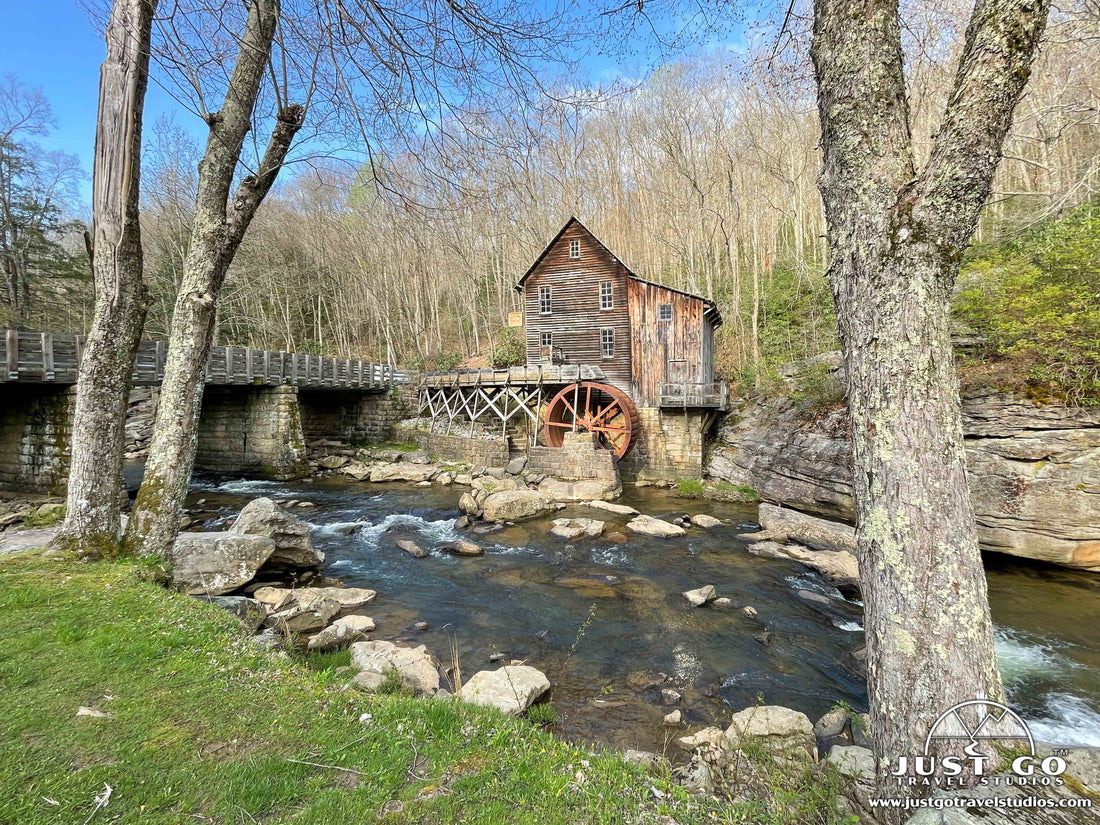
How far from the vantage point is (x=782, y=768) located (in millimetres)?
3164

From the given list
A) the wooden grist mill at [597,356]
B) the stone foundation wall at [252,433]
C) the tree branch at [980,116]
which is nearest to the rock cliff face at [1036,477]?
the wooden grist mill at [597,356]

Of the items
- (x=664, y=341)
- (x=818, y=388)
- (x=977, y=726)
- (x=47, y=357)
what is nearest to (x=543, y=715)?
(x=977, y=726)

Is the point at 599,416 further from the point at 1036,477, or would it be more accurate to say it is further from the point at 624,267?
the point at 1036,477

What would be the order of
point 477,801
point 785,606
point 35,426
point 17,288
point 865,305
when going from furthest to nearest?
point 17,288 < point 35,426 < point 785,606 < point 865,305 < point 477,801

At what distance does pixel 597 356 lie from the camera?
18.0 m

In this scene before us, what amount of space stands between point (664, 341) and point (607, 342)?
2.29 metres

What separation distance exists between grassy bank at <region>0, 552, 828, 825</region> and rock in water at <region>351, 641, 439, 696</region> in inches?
46.8

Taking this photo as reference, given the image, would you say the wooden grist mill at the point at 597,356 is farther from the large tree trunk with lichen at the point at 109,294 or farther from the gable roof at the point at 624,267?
the large tree trunk with lichen at the point at 109,294

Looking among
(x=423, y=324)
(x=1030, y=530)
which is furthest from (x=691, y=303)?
(x=423, y=324)

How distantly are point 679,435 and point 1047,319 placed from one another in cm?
968

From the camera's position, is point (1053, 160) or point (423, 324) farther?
point (423, 324)

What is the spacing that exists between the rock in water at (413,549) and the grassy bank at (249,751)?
5.95 metres

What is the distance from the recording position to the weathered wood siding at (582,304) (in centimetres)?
1748

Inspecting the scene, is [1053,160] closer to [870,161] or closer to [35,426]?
[870,161]
